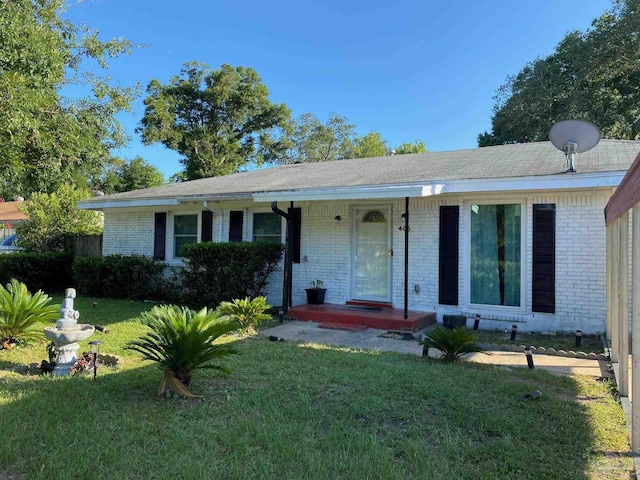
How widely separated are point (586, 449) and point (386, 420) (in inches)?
59.1

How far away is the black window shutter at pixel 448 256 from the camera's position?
28.9 ft

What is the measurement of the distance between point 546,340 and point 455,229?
251cm

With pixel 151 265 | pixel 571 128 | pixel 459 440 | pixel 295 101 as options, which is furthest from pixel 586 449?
pixel 295 101

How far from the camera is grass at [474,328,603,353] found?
6.95 metres

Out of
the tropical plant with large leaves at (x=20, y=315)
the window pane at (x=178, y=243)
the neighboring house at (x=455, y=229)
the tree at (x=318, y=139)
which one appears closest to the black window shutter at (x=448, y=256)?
the neighboring house at (x=455, y=229)

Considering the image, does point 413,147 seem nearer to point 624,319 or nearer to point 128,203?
point 128,203

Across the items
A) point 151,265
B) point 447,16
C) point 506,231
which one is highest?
point 447,16

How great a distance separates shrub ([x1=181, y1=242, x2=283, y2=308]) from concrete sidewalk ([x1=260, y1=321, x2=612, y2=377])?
1686 mm

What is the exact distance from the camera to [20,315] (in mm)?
6363

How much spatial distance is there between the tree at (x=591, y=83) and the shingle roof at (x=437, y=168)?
11409 millimetres

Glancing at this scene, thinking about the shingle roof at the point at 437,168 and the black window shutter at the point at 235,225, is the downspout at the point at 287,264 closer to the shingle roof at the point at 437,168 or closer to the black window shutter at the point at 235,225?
the shingle roof at the point at 437,168

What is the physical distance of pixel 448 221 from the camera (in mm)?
8891

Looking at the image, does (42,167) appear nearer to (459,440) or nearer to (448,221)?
(448,221)

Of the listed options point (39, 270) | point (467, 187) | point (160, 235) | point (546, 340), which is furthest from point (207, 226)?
point (546, 340)
